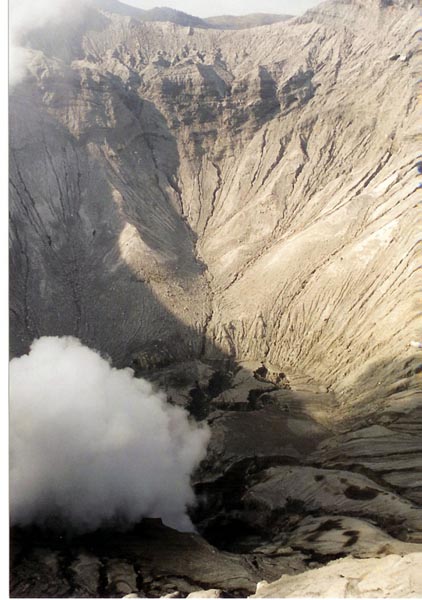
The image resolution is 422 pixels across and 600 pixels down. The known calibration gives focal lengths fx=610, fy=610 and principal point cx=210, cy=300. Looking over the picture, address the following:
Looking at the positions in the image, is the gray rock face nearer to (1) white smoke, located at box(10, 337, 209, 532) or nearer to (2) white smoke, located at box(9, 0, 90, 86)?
(2) white smoke, located at box(9, 0, 90, 86)

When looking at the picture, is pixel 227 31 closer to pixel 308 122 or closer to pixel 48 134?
pixel 308 122

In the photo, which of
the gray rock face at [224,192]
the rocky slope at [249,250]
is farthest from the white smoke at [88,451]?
the gray rock face at [224,192]

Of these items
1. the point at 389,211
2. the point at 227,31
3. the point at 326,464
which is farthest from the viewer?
the point at 227,31

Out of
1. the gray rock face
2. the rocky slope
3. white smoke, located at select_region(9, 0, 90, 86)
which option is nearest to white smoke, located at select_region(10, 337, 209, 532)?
the rocky slope

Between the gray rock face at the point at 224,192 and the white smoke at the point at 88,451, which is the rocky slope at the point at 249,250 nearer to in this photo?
the gray rock face at the point at 224,192

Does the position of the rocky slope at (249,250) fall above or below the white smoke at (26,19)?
below

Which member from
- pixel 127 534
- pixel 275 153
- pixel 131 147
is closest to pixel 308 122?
pixel 275 153
